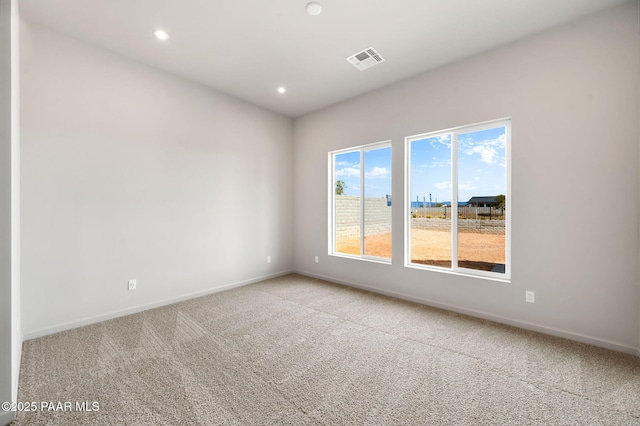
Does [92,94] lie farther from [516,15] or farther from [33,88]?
[516,15]

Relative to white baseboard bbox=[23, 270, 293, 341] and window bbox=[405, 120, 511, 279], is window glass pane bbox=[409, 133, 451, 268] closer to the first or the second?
window bbox=[405, 120, 511, 279]

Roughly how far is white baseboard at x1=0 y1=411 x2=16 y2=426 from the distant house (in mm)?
4270

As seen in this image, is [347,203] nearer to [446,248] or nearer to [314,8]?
[446,248]

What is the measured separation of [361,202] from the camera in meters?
4.44

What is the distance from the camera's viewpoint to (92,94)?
290cm

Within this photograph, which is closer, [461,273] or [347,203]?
[461,273]

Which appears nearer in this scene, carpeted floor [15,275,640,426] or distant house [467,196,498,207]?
carpeted floor [15,275,640,426]

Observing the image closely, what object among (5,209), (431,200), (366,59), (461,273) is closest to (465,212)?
(431,200)

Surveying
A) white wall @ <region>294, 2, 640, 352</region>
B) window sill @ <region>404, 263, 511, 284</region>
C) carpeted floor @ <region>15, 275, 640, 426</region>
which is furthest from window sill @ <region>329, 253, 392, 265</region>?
carpeted floor @ <region>15, 275, 640, 426</region>

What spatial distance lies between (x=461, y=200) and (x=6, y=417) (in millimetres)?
4269

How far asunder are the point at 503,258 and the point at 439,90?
2.19 m

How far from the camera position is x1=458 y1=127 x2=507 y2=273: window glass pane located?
3.07 metres

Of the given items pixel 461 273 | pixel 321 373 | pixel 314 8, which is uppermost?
pixel 314 8

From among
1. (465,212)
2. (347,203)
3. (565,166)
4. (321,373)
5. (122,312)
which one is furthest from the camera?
(347,203)
